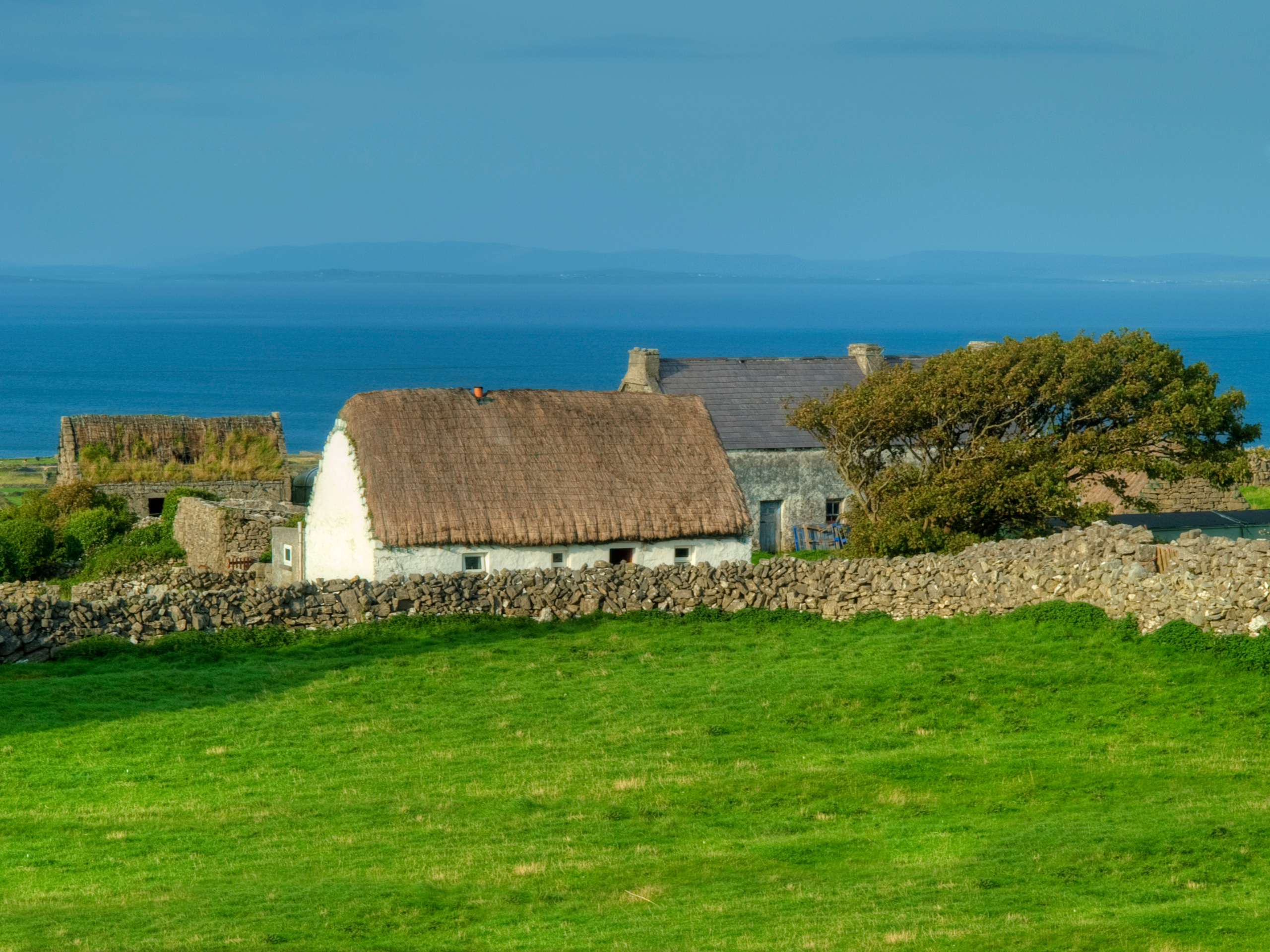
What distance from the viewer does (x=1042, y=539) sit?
2511 cm

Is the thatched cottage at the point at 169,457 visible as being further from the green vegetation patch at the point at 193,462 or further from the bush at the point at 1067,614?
the bush at the point at 1067,614

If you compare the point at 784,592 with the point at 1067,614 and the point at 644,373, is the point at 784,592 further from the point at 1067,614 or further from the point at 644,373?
the point at 644,373

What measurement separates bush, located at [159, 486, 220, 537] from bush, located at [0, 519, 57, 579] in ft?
10.4

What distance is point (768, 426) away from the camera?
1713 inches

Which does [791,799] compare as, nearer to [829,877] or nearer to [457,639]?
[829,877]

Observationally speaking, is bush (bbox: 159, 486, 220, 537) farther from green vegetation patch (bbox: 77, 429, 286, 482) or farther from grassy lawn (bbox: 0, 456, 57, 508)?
grassy lawn (bbox: 0, 456, 57, 508)

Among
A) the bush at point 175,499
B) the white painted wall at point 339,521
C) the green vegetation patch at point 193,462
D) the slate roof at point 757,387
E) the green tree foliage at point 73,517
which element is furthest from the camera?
the green vegetation patch at point 193,462

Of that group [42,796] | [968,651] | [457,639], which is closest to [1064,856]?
[968,651]

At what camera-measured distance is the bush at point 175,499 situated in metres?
43.2

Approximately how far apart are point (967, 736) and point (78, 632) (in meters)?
13.6

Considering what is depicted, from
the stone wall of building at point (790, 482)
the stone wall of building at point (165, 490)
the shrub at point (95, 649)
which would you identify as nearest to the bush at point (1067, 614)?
the shrub at point (95, 649)

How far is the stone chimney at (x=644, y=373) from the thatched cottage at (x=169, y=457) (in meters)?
11.5

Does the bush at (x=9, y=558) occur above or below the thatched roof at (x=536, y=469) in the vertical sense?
below

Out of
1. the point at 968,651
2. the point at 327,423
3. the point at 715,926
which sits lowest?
the point at 715,926
